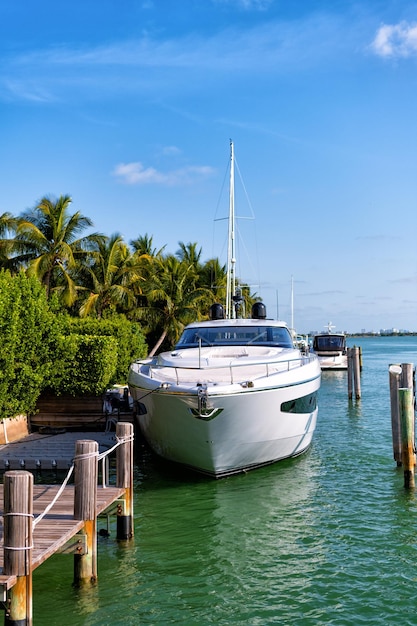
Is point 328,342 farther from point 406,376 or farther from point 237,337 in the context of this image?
point 406,376

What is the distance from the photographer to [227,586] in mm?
7668

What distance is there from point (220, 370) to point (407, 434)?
12.2 feet

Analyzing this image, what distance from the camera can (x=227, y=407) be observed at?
11.1 m

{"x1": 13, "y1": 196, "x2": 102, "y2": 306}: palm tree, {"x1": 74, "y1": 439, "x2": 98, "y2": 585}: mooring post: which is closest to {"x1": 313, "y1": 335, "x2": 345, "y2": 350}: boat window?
{"x1": 13, "y1": 196, "x2": 102, "y2": 306}: palm tree

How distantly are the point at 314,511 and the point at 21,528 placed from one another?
6.25m

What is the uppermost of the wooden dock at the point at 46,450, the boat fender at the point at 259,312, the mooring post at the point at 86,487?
the boat fender at the point at 259,312

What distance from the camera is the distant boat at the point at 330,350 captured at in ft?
139

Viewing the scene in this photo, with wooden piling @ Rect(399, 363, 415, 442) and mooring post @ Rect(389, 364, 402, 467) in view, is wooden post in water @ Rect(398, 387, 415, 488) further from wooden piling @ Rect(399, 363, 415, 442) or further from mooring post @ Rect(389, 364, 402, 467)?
mooring post @ Rect(389, 364, 402, 467)

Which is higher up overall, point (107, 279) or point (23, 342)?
point (107, 279)

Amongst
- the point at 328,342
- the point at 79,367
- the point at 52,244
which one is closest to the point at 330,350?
the point at 328,342

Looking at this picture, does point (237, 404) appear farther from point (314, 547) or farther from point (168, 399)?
point (314, 547)

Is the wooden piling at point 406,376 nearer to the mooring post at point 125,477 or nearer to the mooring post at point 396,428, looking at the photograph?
the mooring post at point 396,428

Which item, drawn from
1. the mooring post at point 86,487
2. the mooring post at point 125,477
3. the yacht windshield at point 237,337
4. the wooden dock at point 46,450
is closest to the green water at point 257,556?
the mooring post at point 125,477

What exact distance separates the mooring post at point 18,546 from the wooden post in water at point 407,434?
793 centimetres
